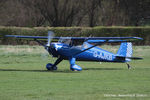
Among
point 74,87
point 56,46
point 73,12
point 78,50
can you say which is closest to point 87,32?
point 73,12

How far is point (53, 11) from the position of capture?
58.2 m

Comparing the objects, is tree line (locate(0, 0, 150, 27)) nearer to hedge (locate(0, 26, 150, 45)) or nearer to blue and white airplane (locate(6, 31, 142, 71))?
hedge (locate(0, 26, 150, 45))

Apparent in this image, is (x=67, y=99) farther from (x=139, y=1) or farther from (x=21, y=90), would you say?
(x=139, y=1)

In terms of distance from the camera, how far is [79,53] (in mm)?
22234

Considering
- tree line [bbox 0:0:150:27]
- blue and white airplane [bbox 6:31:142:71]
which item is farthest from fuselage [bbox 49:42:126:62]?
tree line [bbox 0:0:150:27]

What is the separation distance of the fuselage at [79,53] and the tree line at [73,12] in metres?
34.4

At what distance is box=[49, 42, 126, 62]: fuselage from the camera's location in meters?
20.9

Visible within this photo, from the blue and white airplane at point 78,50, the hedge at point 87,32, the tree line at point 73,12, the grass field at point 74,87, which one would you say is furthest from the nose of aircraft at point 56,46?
the tree line at point 73,12

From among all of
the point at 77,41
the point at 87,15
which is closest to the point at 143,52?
the point at 77,41

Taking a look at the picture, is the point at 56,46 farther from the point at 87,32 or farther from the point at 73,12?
the point at 73,12

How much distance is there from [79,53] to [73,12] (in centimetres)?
3618

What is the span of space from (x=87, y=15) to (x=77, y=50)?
41.8 m

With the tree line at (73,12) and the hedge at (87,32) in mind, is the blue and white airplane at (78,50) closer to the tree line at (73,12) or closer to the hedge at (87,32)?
the hedge at (87,32)

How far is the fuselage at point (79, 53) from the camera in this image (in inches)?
824
